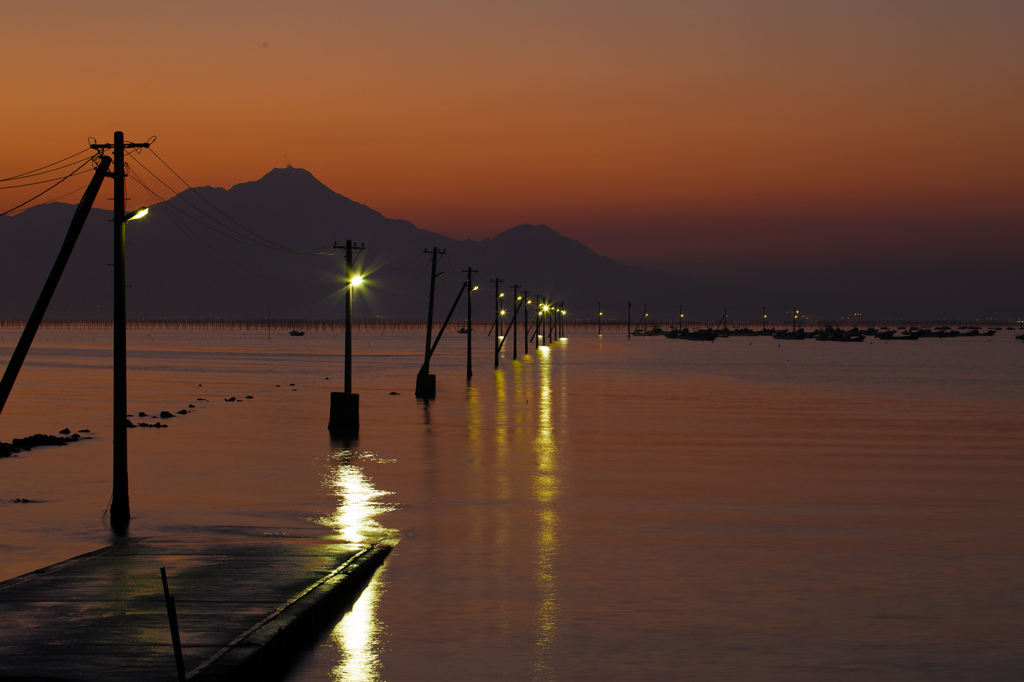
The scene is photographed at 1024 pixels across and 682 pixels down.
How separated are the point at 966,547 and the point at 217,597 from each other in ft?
33.6

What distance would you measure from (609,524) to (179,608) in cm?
851

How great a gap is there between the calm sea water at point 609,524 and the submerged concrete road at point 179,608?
0.43m

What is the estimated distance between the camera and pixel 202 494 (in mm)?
21016

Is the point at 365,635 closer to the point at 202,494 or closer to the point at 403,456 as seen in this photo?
the point at 202,494

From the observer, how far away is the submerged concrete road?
888 centimetres

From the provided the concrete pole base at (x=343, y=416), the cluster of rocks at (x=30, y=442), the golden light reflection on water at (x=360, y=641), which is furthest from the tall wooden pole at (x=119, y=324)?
the concrete pole base at (x=343, y=416)

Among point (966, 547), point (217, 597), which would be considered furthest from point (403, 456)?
point (217, 597)

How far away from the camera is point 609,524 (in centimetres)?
1778

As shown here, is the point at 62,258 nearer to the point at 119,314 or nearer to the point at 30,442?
the point at 119,314

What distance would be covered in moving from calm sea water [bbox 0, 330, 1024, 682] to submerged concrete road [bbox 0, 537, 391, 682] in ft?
1.41

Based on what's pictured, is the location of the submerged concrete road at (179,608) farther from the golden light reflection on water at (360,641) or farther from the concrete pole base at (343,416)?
the concrete pole base at (343,416)

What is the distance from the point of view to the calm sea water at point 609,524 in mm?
10539

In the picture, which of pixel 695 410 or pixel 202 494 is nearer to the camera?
pixel 202 494

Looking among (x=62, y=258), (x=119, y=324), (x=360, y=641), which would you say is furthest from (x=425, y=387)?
(x=360, y=641)
